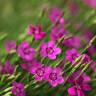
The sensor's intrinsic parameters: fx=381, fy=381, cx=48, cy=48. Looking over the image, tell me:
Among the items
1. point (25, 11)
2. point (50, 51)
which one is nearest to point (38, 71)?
point (50, 51)

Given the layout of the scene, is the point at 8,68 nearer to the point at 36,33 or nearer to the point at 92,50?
the point at 36,33

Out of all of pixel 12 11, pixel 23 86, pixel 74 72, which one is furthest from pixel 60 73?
pixel 12 11

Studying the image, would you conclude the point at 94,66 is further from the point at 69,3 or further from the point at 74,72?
the point at 69,3

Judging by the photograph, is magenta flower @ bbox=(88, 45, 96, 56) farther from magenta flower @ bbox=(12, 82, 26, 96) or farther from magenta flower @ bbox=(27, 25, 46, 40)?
magenta flower @ bbox=(12, 82, 26, 96)

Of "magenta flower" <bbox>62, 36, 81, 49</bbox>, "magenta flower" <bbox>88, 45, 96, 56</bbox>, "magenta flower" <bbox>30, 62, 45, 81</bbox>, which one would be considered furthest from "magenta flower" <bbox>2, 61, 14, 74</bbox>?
"magenta flower" <bbox>88, 45, 96, 56</bbox>

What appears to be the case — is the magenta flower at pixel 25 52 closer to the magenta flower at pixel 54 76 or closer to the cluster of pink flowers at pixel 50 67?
the cluster of pink flowers at pixel 50 67
